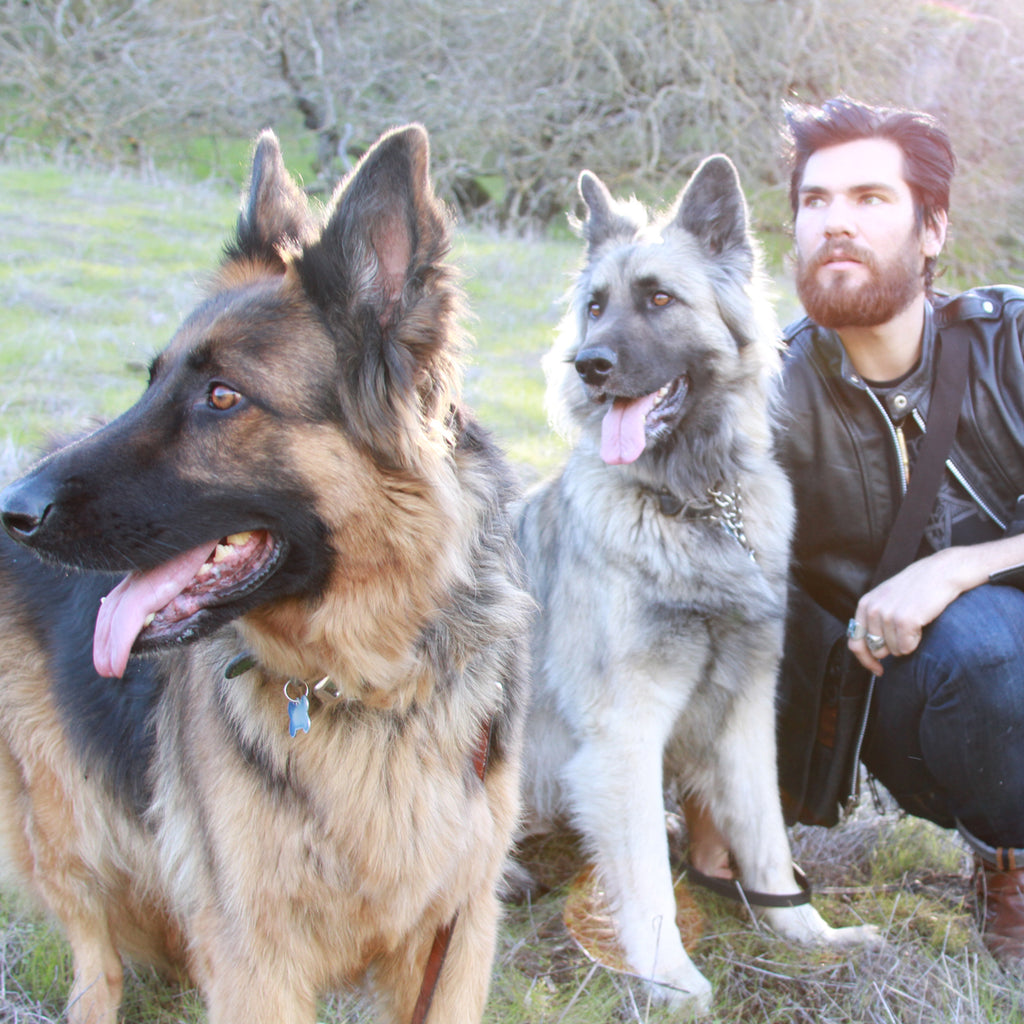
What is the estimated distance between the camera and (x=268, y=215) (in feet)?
6.72

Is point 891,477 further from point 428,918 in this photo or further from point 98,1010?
point 98,1010

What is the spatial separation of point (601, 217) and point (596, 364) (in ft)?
2.44

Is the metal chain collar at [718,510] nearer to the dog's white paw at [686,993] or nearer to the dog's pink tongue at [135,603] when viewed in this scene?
the dog's white paw at [686,993]

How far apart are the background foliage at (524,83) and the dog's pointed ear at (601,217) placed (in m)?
9.36

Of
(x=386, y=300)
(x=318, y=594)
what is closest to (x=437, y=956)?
(x=318, y=594)

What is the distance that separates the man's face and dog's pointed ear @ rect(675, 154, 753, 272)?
0.20 m

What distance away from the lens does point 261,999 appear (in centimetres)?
179

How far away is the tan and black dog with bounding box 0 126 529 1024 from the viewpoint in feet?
5.57

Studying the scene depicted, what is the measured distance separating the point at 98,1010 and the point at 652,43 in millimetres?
13290

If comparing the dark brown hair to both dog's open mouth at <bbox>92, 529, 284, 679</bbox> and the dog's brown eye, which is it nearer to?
the dog's brown eye

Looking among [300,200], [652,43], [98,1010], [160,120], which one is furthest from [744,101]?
[98,1010]

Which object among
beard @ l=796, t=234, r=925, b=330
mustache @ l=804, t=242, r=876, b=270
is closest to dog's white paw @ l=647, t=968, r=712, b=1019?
beard @ l=796, t=234, r=925, b=330

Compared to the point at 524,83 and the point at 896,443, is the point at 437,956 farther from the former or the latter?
the point at 524,83

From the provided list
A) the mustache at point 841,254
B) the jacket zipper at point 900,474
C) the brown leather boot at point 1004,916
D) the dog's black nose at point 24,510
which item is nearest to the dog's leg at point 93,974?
the dog's black nose at point 24,510
